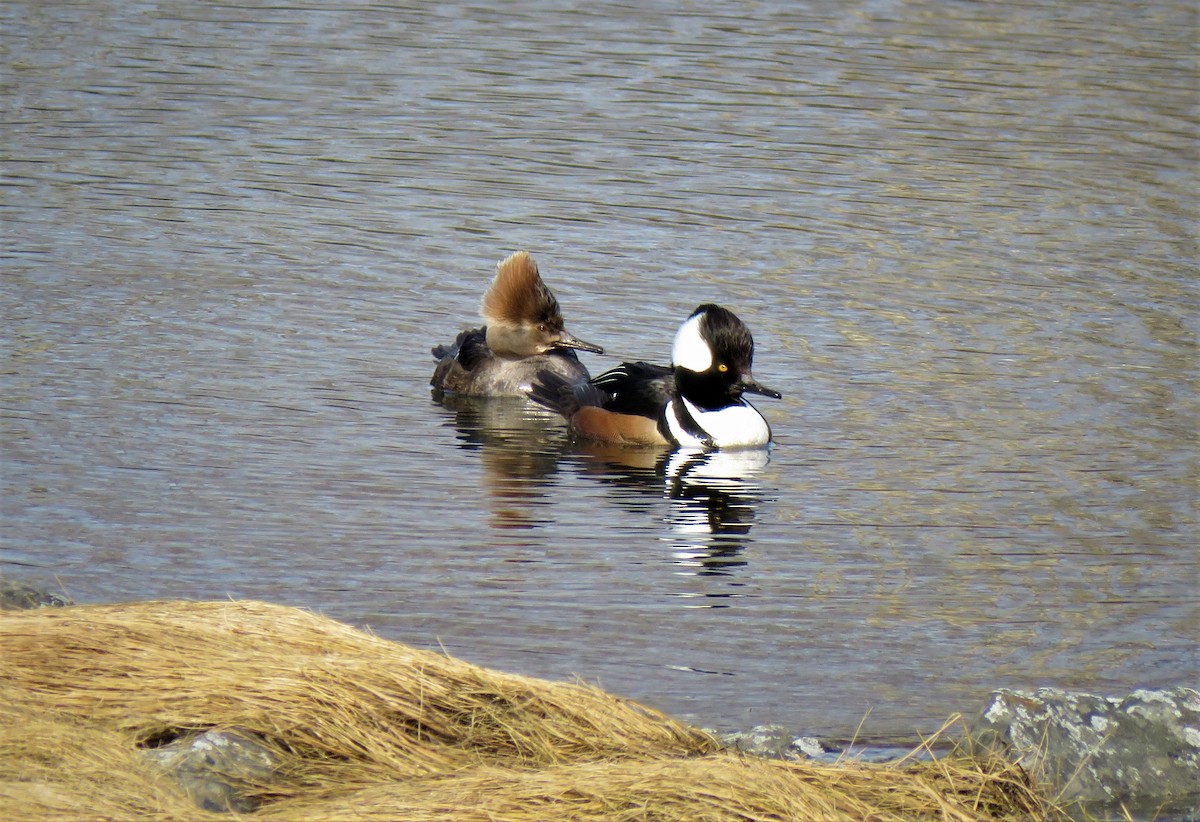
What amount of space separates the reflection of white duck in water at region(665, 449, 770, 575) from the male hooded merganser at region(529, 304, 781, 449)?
0.16 metres

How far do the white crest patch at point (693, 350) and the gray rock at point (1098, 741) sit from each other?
5.75 metres

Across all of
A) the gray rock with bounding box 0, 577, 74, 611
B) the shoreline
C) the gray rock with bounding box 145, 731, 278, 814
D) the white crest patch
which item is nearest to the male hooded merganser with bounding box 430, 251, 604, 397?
the white crest patch

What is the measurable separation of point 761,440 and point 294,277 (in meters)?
5.35

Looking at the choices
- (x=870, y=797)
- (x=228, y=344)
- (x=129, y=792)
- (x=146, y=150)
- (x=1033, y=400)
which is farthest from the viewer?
(x=146, y=150)

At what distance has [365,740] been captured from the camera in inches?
241

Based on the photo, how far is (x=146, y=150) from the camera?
1962cm

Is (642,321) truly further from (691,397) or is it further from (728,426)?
(728,426)

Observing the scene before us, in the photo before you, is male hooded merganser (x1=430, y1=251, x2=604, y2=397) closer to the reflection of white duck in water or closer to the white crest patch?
the white crest patch

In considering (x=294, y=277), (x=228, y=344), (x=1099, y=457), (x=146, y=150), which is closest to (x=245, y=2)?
(x=146, y=150)

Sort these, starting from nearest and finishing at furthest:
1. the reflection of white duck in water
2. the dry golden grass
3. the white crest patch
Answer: the dry golden grass
the reflection of white duck in water
the white crest patch

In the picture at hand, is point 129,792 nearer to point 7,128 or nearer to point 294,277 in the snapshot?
point 294,277

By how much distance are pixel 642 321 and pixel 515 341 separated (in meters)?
1.34

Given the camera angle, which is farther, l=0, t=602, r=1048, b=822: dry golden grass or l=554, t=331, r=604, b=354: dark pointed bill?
l=554, t=331, r=604, b=354: dark pointed bill

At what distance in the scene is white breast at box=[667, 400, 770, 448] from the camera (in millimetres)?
12250
